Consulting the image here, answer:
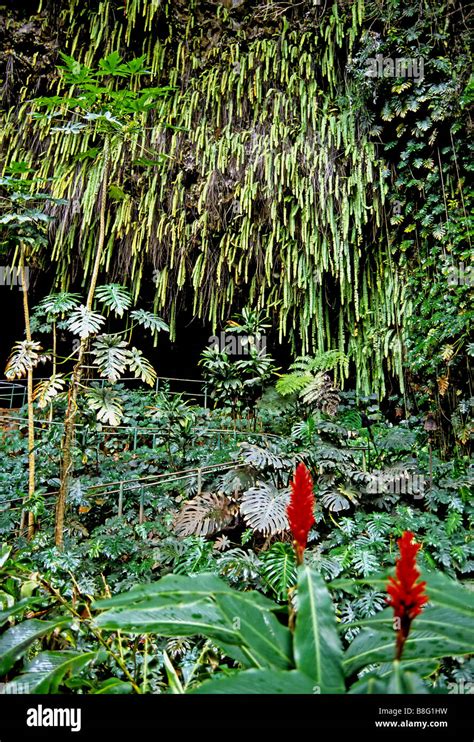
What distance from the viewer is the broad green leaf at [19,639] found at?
902 millimetres

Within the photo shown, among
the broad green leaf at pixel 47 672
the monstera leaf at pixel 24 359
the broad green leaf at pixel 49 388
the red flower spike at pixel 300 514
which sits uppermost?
the monstera leaf at pixel 24 359

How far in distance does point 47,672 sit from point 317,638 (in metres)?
0.62

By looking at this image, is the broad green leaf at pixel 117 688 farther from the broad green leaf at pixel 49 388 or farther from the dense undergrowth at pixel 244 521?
the broad green leaf at pixel 49 388

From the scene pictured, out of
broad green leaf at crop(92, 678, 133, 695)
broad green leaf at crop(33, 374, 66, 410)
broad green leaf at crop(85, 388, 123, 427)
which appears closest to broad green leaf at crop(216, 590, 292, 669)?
broad green leaf at crop(92, 678, 133, 695)

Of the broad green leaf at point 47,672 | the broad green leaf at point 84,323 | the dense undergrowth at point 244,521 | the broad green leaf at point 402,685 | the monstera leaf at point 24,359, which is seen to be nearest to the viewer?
the broad green leaf at point 402,685

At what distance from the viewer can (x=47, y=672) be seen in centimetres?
93

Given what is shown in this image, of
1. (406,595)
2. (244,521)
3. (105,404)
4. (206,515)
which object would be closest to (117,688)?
(406,595)

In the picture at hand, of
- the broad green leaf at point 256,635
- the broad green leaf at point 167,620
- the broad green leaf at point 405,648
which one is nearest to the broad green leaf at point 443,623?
the broad green leaf at point 405,648

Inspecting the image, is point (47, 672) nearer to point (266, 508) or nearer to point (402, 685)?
point (402, 685)

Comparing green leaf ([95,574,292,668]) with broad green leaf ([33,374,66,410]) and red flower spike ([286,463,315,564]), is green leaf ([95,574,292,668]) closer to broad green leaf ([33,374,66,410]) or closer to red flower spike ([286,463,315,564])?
red flower spike ([286,463,315,564])

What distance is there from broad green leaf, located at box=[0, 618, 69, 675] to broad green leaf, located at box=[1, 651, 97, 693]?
0.04 metres

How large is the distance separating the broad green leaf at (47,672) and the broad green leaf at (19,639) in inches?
Result: 1.5

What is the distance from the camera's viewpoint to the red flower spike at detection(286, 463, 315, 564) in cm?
74
